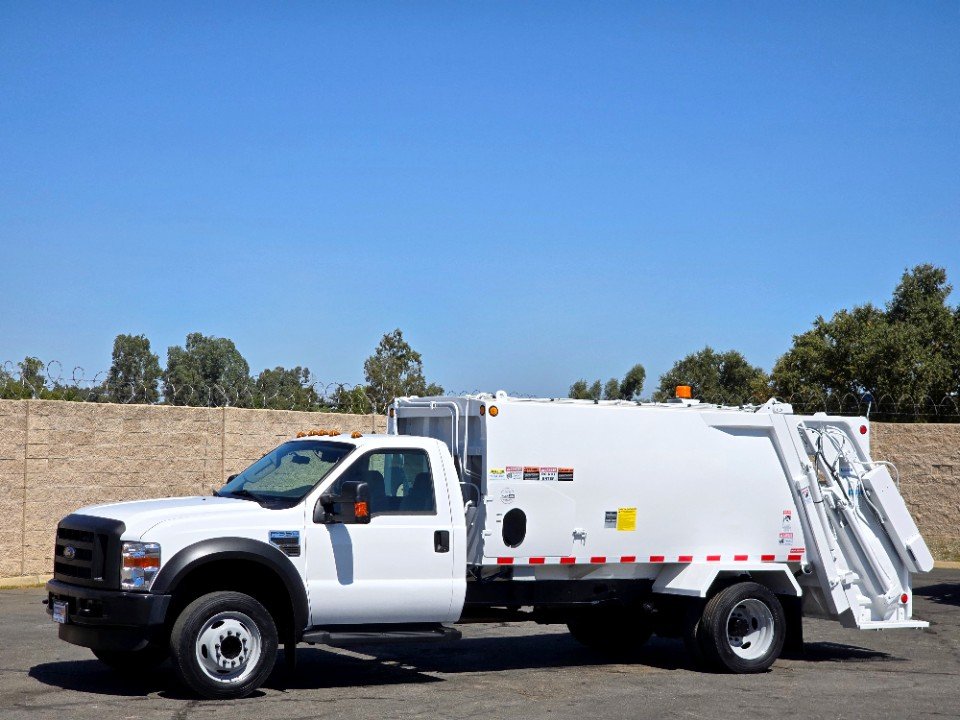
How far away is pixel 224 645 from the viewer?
9.21m

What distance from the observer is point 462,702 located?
9.47 m

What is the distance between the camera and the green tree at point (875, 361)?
3891 cm

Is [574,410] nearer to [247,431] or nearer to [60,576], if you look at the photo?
[60,576]

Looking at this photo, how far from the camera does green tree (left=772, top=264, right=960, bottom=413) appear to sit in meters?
38.9

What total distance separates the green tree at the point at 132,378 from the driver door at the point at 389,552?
8535 mm

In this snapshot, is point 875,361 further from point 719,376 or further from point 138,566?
point 138,566

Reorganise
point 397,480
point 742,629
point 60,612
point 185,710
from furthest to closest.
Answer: point 742,629 < point 397,480 < point 60,612 < point 185,710

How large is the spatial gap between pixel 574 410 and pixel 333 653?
11.5 ft

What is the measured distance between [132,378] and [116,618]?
9236mm

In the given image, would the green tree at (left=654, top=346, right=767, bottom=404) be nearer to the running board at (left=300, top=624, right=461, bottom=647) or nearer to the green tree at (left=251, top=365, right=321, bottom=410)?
the green tree at (left=251, top=365, right=321, bottom=410)

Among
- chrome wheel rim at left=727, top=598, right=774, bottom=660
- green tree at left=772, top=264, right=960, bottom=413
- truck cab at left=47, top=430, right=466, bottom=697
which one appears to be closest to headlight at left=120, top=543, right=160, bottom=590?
truck cab at left=47, top=430, right=466, bottom=697

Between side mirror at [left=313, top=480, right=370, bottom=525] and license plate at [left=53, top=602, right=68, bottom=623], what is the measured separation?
202 cm

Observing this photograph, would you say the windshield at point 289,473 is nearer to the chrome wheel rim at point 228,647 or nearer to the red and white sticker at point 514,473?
the chrome wheel rim at point 228,647

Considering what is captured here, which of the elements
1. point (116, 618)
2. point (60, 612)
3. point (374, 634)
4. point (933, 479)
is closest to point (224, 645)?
point (116, 618)
